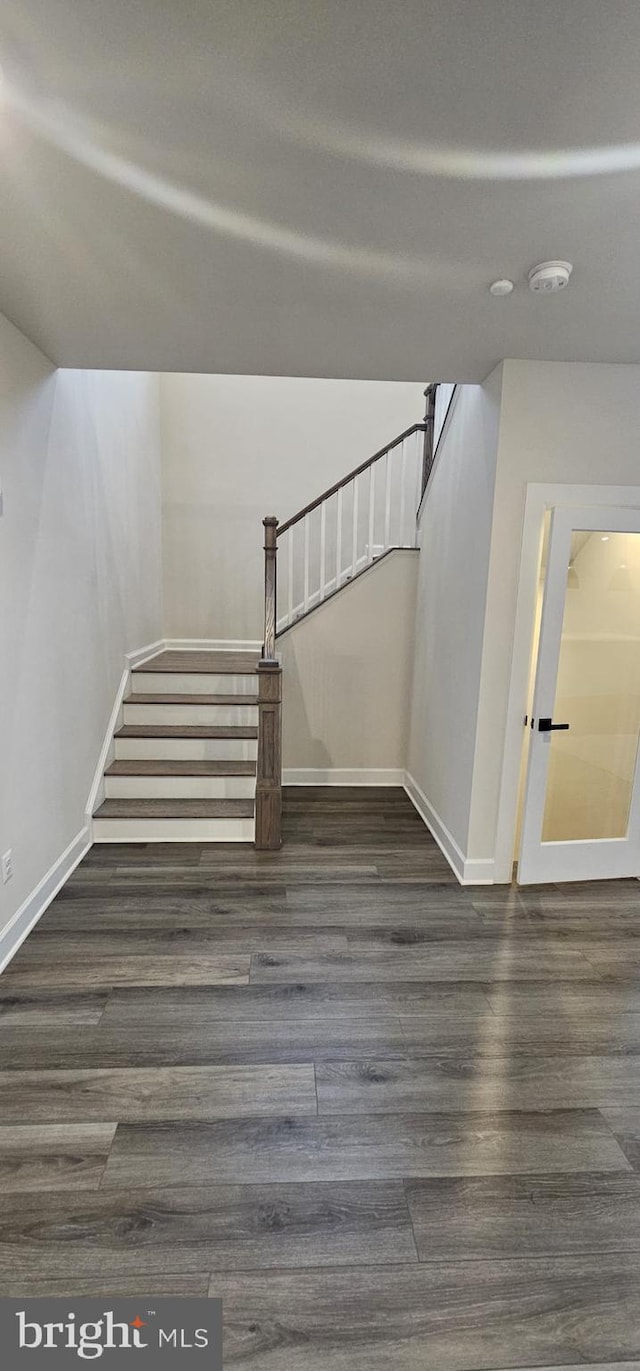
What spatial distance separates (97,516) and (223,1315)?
3.49 metres

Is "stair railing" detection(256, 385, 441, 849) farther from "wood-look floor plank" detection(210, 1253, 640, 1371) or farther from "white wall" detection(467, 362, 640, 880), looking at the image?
"wood-look floor plank" detection(210, 1253, 640, 1371)

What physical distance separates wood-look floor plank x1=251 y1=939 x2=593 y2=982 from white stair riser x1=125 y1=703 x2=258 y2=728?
193cm

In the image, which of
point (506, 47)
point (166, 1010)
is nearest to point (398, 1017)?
point (166, 1010)

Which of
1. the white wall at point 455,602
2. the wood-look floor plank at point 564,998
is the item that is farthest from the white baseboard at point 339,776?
the wood-look floor plank at point 564,998

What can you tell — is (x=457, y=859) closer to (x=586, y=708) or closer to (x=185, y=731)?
(x=586, y=708)

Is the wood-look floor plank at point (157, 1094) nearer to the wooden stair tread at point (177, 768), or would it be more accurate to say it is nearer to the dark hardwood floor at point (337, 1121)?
the dark hardwood floor at point (337, 1121)

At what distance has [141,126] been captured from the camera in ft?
4.47

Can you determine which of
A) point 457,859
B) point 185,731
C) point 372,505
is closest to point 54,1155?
point 457,859

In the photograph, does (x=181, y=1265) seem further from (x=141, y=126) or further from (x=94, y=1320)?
(x=141, y=126)

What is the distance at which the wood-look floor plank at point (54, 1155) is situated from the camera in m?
1.46

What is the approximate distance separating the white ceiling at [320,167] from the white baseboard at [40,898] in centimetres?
246

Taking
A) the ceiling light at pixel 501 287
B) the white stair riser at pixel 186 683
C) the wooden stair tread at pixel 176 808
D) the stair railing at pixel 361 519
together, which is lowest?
the wooden stair tread at pixel 176 808

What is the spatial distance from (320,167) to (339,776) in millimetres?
3777

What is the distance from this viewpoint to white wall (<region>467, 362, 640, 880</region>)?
106 inches
